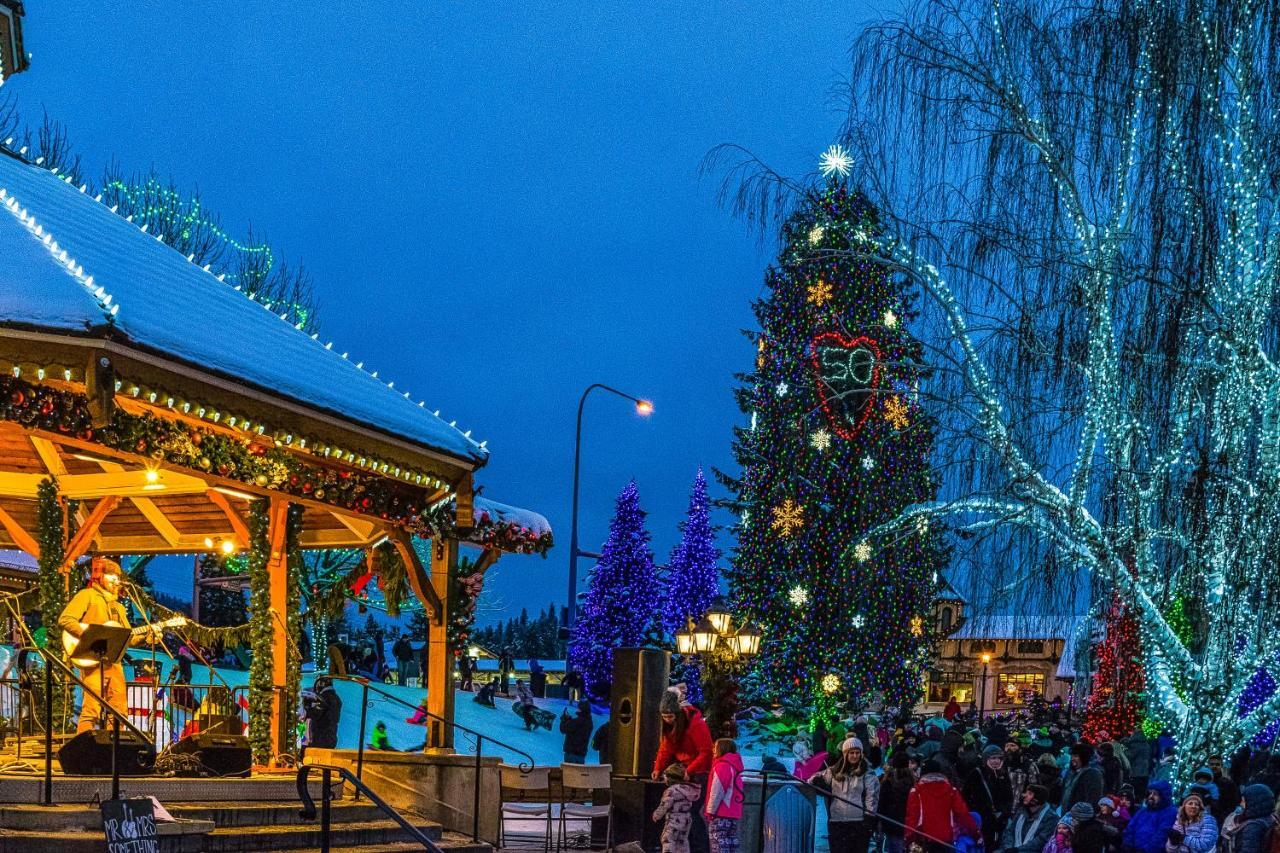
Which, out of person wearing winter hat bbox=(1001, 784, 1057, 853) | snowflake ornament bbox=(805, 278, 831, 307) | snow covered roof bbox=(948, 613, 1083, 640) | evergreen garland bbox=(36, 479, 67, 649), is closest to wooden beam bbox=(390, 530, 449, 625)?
evergreen garland bbox=(36, 479, 67, 649)

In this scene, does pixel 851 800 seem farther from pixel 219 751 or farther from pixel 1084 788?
pixel 219 751

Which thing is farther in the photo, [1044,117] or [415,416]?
[415,416]

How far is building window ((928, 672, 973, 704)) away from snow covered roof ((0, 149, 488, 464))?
71.1m

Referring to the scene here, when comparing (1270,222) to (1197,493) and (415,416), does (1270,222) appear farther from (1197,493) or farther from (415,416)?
(415,416)

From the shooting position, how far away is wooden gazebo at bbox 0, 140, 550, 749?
Result: 10.0m

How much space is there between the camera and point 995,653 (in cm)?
9150

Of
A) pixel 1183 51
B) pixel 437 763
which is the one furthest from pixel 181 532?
pixel 1183 51

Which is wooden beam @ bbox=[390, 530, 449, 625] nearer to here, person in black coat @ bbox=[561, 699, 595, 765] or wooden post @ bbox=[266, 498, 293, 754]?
wooden post @ bbox=[266, 498, 293, 754]

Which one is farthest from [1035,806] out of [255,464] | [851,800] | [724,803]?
[255,464]

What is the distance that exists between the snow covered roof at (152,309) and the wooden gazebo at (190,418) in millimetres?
26

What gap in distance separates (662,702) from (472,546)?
321 centimetres

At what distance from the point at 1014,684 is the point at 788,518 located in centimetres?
6139

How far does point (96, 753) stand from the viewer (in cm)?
1111

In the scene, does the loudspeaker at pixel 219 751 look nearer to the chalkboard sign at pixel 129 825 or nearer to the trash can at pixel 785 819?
the chalkboard sign at pixel 129 825
